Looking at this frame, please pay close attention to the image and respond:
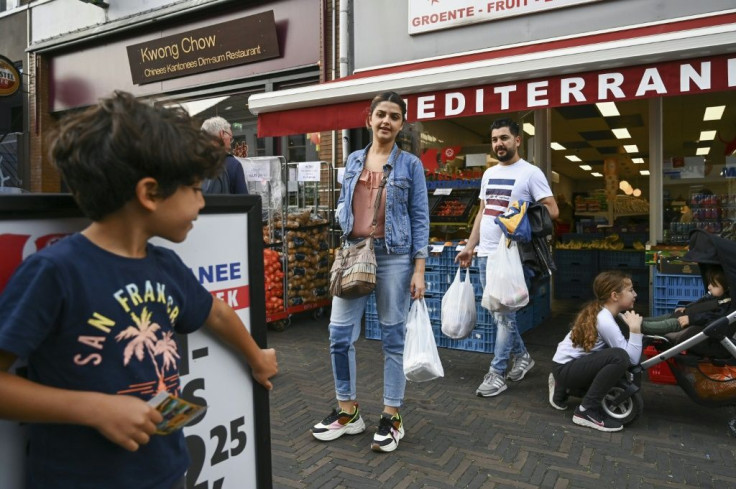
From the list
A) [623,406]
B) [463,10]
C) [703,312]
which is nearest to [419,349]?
[623,406]

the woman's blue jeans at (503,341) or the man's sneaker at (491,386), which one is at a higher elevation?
the woman's blue jeans at (503,341)

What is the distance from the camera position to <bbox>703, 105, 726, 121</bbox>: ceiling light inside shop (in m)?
9.06

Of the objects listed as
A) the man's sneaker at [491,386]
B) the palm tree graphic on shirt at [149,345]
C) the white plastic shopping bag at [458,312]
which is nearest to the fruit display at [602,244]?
the man's sneaker at [491,386]

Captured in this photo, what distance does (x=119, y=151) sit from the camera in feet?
3.62

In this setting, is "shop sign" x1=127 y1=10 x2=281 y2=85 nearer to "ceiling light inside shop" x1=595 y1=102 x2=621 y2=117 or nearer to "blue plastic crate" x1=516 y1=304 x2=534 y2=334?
"blue plastic crate" x1=516 y1=304 x2=534 y2=334

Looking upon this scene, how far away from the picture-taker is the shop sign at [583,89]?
14.5 feet

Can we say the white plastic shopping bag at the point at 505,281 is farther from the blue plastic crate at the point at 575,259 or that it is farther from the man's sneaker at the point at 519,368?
the blue plastic crate at the point at 575,259

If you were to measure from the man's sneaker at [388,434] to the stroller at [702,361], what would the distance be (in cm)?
141

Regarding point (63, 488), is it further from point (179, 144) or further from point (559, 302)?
point (559, 302)

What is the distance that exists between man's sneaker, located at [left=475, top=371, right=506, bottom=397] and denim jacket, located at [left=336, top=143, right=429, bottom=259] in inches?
57.6

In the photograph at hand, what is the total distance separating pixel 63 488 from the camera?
1130 millimetres

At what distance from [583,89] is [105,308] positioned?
4645mm

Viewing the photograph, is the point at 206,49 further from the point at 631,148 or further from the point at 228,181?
the point at 631,148

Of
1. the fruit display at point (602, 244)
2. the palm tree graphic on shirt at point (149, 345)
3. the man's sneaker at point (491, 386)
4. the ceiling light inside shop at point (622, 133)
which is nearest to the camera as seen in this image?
the palm tree graphic on shirt at point (149, 345)
